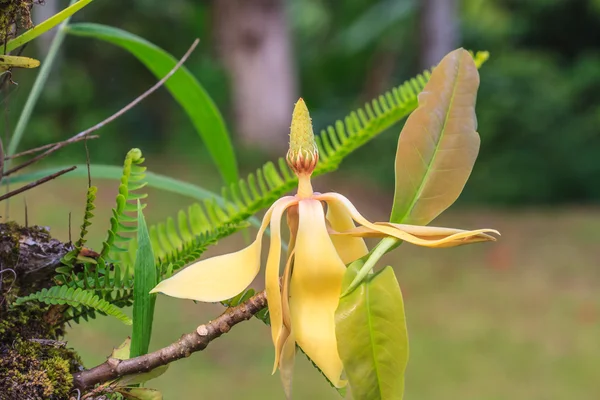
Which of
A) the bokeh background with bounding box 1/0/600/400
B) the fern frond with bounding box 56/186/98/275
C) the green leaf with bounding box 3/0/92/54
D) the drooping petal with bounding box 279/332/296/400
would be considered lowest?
the bokeh background with bounding box 1/0/600/400

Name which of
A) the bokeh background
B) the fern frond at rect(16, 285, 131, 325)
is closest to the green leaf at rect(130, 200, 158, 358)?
the fern frond at rect(16, 285, 131, 325)

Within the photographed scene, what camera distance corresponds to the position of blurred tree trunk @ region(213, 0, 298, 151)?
3.79 m

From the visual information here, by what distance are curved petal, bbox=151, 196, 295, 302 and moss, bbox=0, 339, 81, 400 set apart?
0.21 ft

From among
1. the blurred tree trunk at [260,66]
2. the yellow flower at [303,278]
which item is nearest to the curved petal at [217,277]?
the yellow flower at [303,278]

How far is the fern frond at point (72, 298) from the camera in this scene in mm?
283

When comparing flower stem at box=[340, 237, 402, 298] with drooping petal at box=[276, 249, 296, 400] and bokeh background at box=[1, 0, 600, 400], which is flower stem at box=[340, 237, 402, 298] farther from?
bokeh background at box=[1, 0, 600, 400]

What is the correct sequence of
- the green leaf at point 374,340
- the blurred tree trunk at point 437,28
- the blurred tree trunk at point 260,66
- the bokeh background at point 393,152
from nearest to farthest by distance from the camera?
the green leaf at point 374,340 < the bokeh background at point 393,152 < the blurred tree trunk at point 437,28 < the blurred tree trunk at point 260,66

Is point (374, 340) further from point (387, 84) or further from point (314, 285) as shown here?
point (387, 84)

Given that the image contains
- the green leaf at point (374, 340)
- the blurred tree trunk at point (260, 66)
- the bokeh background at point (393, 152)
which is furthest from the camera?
the blurred tree trunk at point (260, 66)

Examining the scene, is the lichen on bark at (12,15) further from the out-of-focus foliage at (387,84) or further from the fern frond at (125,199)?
the out-of-focus foliage at (387,84)

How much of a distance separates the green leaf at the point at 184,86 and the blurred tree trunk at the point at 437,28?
10.1 feet

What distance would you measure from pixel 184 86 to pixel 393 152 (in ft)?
11.6

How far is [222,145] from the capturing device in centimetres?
52

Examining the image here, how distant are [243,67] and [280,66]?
0.73 ft
